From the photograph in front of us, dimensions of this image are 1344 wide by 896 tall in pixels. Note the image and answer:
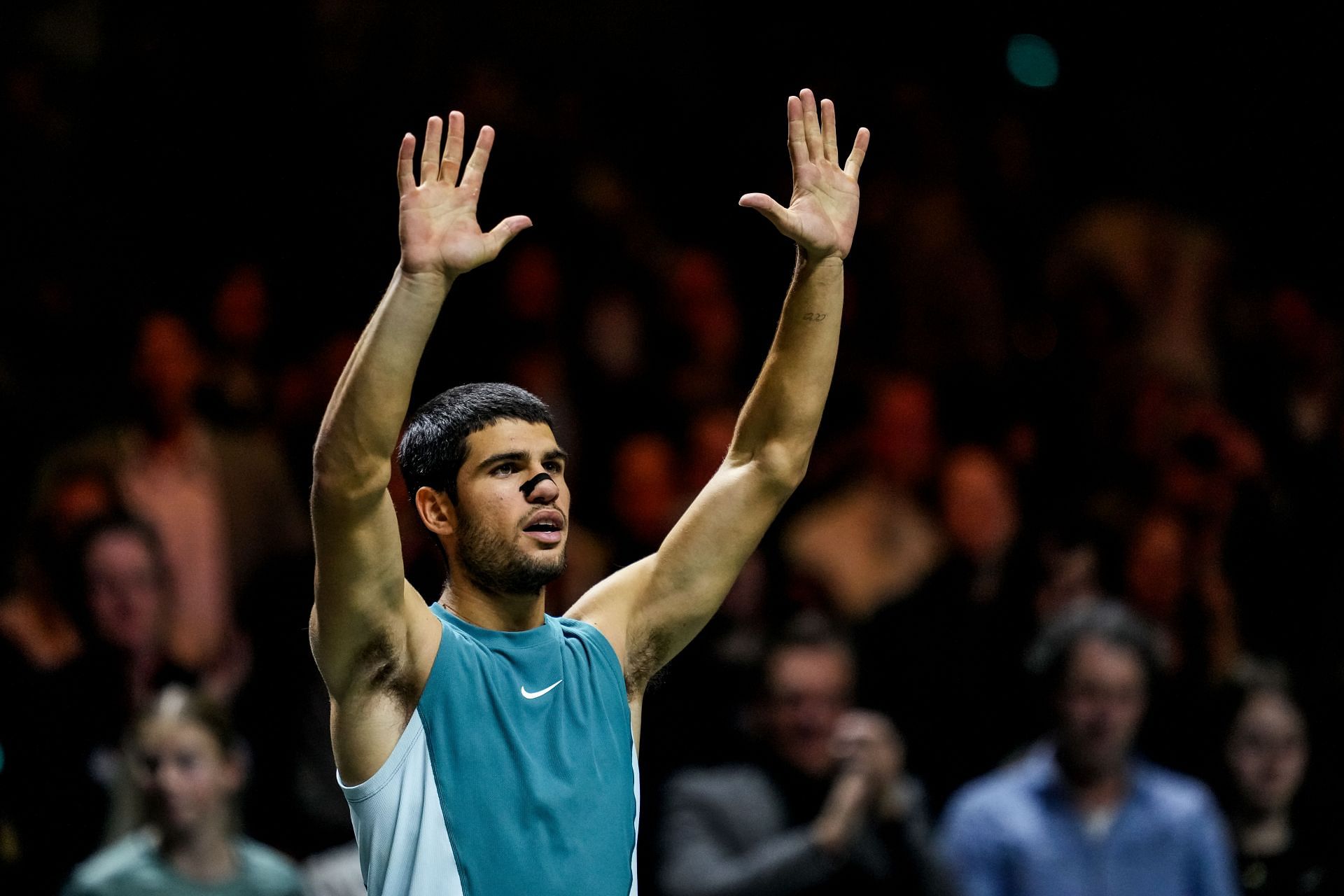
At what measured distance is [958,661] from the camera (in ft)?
18.4

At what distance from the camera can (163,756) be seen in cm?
467

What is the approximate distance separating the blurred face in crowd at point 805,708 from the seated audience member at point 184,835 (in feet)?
3.92

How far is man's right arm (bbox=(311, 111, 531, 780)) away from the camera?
2.93 meters

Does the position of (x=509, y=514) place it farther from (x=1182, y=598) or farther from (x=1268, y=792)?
(x=1182, y=598)

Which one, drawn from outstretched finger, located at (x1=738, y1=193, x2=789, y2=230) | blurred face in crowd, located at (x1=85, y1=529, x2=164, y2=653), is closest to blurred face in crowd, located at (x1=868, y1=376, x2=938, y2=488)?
blurred face in crowd, located at (x1=85, y1=529, x2=164, y2=653)

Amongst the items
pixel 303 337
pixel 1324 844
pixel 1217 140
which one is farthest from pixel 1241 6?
pixel 1324 844

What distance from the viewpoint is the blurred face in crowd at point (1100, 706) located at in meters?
4.74

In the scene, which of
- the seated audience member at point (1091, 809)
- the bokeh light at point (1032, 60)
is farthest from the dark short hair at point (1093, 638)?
the bokeh light at point (1032, 60)

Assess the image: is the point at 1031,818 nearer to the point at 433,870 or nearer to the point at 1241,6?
the point at 433,870

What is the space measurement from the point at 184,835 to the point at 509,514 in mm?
1799

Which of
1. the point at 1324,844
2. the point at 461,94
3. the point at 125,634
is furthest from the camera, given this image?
the point at 461,94

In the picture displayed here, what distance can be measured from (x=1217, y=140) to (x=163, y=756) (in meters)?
6.31

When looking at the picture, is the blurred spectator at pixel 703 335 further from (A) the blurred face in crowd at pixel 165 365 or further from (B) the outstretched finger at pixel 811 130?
(B) the outstretched finger at pixel 811 130

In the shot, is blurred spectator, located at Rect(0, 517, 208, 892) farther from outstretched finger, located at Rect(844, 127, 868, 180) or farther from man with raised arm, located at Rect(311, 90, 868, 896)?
outstretched finger, located at Rect(844, 127, 868, 180)
